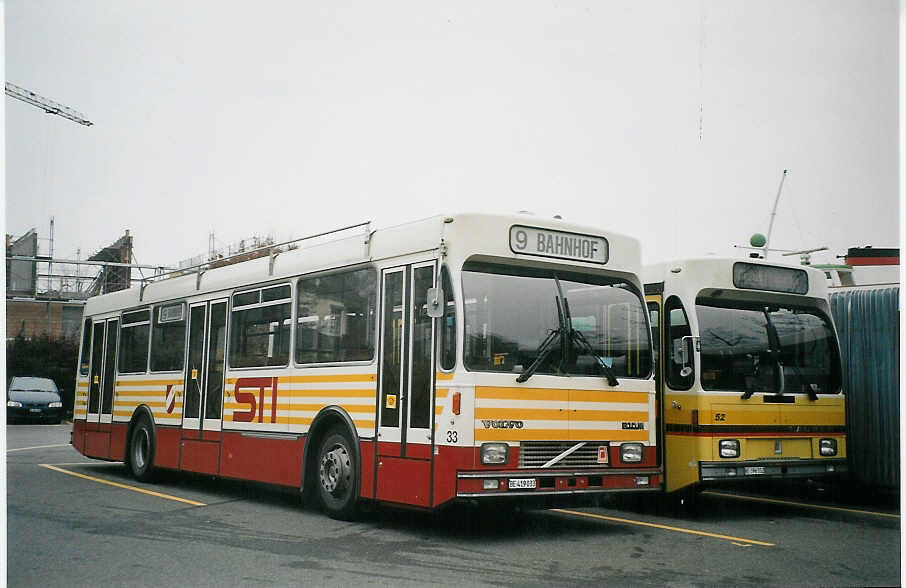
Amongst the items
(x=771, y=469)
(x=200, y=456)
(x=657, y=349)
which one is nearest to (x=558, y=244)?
(x=657, y=349)

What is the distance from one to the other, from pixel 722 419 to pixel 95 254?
308 inches

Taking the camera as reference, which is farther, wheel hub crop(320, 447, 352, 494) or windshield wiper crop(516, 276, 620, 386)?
wheel hub crop(320, 447, 352, 494)

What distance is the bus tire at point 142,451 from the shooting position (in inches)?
546

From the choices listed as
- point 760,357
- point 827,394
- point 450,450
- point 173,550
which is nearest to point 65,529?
point 173,550

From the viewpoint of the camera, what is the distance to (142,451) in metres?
14.3

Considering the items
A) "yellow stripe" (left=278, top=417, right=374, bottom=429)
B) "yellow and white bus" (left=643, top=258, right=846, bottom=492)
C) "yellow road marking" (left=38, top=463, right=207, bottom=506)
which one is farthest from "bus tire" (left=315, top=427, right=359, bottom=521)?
"yellow and white bus" (left=643, top=258, right=846, bottom=492)

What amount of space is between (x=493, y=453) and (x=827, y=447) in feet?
14.7

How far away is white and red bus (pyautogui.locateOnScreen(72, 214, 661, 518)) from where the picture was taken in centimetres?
852

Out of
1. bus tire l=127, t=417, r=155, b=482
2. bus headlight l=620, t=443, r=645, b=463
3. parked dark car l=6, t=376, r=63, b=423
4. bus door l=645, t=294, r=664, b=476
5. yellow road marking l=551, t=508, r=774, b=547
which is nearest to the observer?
yellow road marking l=551, t=508, r=774, b=547

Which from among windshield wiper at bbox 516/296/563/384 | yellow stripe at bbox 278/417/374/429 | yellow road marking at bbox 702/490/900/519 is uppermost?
windshield wiper at bbox 516/296/563/384

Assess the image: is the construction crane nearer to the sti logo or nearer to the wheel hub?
the wheel hub

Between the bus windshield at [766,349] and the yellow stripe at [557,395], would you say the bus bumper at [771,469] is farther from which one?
the yellow stripe at [557,395]

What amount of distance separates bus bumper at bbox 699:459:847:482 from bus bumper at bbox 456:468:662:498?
→ 864mm

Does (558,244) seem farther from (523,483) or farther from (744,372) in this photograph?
(744,372)
